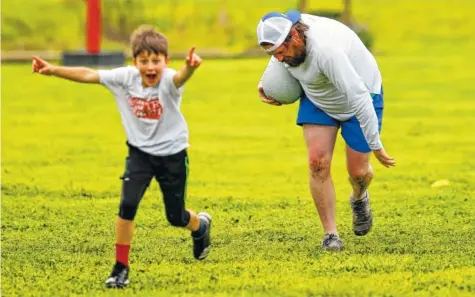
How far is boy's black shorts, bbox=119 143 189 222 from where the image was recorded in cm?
773

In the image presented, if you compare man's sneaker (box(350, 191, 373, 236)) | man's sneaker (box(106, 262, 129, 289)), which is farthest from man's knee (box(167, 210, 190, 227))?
man's sneaker (box(350, 191, 373, 236))

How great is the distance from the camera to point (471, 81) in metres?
22.8

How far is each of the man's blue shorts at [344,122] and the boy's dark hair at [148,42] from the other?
147 centimetres

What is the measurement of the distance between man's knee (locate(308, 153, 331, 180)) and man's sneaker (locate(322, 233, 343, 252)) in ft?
1.34

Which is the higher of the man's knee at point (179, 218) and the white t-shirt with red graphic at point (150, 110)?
the white t-shirt with red graphic at point (150, 110)

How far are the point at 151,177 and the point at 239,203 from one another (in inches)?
131

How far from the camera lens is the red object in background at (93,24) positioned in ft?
80.9

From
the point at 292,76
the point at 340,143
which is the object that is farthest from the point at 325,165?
the point at 340,143

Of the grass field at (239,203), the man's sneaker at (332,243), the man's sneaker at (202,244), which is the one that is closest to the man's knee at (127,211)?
the grass field at (239,203)

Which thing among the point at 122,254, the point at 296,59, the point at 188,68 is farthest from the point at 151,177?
the point at 296,59

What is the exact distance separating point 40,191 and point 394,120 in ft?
22.9

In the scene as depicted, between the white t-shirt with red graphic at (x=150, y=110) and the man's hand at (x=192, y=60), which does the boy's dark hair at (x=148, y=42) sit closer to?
the white t-shirt with red graphic at (x=150, y=110)

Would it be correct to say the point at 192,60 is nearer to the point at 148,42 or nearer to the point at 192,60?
the point at 192,60

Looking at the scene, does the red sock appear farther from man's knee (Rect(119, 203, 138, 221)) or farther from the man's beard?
the man's beard
